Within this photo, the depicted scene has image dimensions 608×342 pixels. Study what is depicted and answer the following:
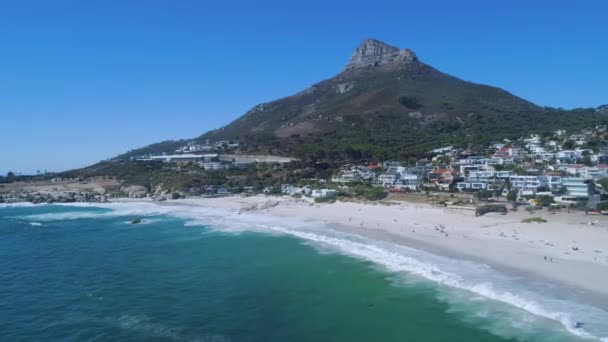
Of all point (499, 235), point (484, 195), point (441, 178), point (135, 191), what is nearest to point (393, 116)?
point (441, 178)

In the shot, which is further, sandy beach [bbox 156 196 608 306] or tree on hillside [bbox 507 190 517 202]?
tree on hillside [bbox 507 190 517 202]

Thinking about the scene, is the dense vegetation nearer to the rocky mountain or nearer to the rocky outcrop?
the rocky mountain

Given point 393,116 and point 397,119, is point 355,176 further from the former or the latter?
point 393,116

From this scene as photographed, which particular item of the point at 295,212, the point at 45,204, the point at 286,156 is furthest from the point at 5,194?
the point at 295,212

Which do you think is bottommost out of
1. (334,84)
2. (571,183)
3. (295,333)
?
(295,333)

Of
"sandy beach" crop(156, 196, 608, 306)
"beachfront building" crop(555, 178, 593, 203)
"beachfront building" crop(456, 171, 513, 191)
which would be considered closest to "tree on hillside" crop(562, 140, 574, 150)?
"beachfront building" crop(456, 171, 513, 191)

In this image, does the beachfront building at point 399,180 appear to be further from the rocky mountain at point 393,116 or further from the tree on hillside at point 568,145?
the tree on hillside at point 568,145

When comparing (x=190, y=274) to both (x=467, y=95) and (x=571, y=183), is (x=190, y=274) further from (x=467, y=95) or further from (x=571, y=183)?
(x=467, y=95)

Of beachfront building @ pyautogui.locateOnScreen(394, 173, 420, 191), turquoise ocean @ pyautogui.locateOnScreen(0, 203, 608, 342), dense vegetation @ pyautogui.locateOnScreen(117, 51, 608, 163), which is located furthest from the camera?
dense vegetation @ pyautogui.locateOnScreen(117, 51, 608, 163)
